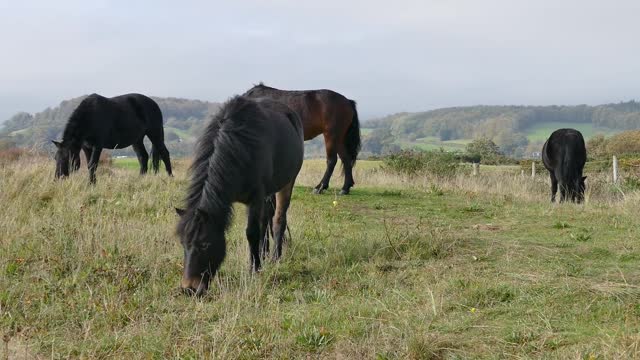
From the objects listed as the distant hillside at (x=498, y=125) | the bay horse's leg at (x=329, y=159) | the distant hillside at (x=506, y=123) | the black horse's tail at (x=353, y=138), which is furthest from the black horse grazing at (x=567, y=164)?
the distant hillside at (x=506, y=123)

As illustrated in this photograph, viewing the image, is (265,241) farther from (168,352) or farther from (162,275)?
(168,352)

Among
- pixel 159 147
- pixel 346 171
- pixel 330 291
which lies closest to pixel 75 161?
pixel 159 147

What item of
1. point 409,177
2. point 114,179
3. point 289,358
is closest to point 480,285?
point 289,358

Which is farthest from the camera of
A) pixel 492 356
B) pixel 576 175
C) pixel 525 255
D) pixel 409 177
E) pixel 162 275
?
pixel 409 177

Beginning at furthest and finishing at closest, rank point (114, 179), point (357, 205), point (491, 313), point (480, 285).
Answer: point (114, 179) → point (357, 205) → point (480, 285) → point (491, 313)

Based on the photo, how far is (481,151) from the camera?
44.5 m

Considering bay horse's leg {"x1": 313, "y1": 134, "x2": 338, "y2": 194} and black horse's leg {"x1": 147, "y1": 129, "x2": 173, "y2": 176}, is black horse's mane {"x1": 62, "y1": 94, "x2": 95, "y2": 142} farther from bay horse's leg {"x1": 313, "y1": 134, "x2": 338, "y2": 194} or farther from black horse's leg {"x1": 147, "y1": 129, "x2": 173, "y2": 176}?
bay horse's leg {"x1": 313, "y1": 134, "x2": 338, "y2": 194}

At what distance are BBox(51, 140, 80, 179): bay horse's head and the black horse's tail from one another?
5628mm

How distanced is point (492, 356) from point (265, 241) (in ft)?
11.1

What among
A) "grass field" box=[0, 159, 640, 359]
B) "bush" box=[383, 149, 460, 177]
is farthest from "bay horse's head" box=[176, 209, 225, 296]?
"bush" box=[383, 149, 460, 177]

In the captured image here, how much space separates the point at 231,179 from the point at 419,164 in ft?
48.4

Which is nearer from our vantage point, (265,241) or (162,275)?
(162,275)

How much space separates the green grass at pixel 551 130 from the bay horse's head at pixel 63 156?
96.9 m

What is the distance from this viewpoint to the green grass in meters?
104
